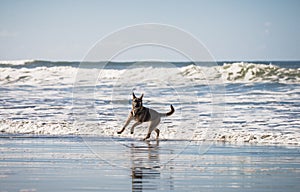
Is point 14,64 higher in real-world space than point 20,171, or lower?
higher

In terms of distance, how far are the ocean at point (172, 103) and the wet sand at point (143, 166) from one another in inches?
69.2

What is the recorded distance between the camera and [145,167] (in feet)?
32.9

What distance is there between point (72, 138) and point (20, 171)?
5.40m

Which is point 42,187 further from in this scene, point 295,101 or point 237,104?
point 295,101

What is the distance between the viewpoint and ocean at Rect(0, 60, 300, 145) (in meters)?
15.8

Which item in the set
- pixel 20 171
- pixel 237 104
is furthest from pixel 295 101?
pixel 20 171

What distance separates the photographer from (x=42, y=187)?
8055 millimetres

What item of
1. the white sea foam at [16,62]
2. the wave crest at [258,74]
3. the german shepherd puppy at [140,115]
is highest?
the white sea foam at [16,62]

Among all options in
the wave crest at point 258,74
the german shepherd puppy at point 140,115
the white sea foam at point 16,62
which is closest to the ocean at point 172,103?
the wave crest at point 258,74

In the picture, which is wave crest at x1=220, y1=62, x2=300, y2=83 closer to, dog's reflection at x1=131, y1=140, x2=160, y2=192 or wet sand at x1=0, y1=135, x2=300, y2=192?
wet sand at x1=0, y1=135, x2=300, y2=192

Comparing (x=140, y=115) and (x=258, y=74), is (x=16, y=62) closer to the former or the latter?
(x=258, y=74)

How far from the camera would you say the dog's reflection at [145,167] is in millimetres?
8414

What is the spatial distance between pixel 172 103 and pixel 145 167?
42.8 feet

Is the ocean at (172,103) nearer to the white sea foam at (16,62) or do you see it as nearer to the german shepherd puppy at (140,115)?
the german shepherd puppy at (140,115)
